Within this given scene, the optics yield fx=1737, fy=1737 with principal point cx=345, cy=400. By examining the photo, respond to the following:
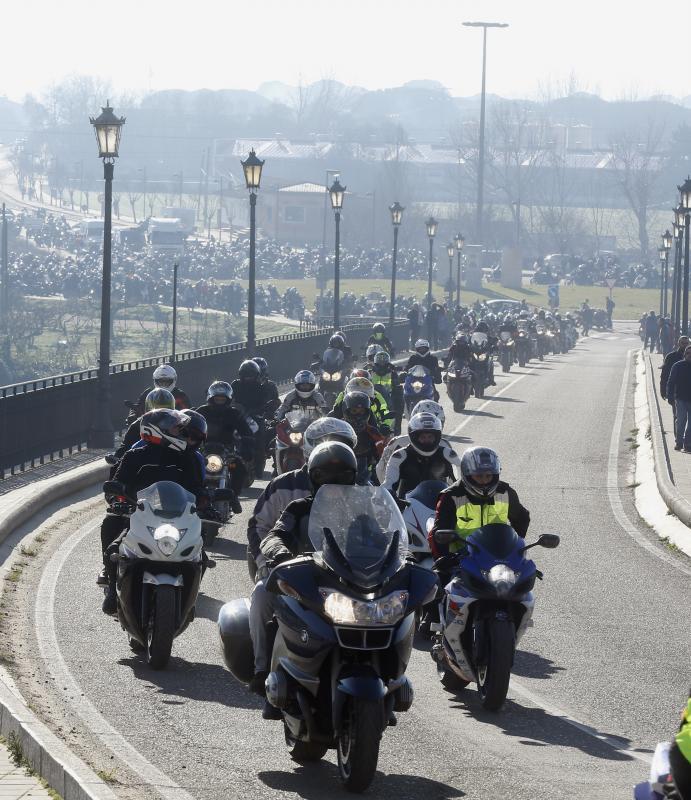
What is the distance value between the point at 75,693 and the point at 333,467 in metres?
2.62

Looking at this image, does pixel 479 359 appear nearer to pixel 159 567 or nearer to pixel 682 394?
pixel 682 394

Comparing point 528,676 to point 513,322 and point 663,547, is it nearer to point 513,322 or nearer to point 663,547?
point 663,547

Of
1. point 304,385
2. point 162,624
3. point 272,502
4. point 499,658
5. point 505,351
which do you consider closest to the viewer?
point 272,502

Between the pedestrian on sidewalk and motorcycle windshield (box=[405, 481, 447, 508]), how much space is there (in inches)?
566

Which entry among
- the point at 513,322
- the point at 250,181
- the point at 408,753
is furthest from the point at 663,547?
the point at 513,322

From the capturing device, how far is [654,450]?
25578 millimetres

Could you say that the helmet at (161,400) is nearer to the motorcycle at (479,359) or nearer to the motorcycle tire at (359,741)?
the motorcycle tire at (359,741)

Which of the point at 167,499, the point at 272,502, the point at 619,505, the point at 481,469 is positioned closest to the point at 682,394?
the point at 619,505

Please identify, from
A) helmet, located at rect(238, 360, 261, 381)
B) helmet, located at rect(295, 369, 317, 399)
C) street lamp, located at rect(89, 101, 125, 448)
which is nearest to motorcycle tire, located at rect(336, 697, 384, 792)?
helmet, located at rect(295, 369, 317, 399)

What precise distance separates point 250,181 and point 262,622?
25509mm

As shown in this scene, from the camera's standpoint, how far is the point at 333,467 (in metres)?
8.26

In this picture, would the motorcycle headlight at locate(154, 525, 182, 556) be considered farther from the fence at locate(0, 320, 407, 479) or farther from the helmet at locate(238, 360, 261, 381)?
the helmet at locate(238, 360, 261, 381)

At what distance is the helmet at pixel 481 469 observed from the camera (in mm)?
10562

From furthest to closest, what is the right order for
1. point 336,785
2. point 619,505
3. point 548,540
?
point 619,505 → point 548,540 → point 336,785
